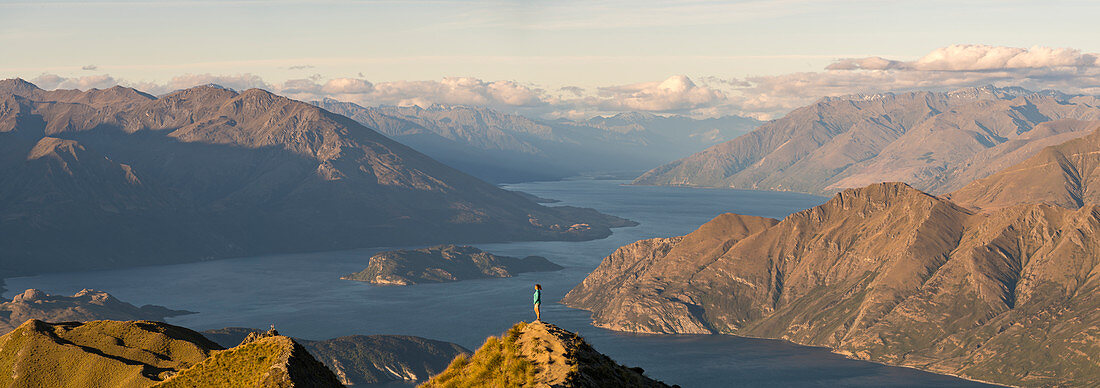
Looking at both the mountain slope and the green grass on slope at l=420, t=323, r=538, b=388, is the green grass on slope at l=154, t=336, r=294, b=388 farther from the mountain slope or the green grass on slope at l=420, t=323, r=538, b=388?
the green grass on slope at l=420, t=323, r=538, b=388

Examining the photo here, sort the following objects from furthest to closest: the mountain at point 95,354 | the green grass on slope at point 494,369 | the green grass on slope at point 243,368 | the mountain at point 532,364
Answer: the mountain at point 95,354 < the green grass on slope at point 243,368 < the green grass on slope at point 494,369 < the mountain at point 532,364

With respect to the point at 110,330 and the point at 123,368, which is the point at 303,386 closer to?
the point at 123,368

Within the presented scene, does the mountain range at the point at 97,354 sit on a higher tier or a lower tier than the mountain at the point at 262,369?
lower

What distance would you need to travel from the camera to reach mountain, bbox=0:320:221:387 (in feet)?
437

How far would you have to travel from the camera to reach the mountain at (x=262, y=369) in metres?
84.6

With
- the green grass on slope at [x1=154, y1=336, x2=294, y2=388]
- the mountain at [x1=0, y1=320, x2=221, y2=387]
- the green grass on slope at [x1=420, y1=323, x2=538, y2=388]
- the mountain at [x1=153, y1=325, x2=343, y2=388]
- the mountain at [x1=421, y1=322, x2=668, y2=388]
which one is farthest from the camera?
the mountain at [x1=0, y1=320, x2=221, y2=387]

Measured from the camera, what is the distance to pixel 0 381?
134 m

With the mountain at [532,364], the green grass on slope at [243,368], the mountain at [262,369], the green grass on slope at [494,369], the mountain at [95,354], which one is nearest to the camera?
the mountain at [532,364]

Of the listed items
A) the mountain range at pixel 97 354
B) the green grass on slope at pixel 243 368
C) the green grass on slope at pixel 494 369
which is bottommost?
the mountain range at pixel 97 354

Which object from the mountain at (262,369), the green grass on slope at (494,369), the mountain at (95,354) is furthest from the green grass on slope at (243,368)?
the mountain at (95,354)

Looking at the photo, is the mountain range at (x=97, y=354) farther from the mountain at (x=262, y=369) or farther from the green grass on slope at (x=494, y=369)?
the green grass on slope at (x=494, y=369)

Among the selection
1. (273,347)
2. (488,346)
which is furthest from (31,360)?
(488,346)

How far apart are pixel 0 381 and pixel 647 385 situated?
96.0 m

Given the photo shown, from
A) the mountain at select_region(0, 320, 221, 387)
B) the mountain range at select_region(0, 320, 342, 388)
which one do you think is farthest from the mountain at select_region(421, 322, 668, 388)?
the mountain at select_region(0, 320, 221, 387)
